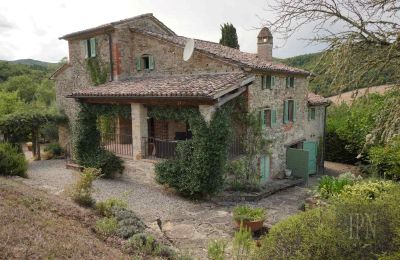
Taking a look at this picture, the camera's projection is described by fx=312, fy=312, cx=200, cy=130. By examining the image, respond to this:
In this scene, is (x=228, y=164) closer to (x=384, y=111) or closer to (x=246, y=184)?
(x=246, y=184)

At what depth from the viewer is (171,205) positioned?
35.2 ft

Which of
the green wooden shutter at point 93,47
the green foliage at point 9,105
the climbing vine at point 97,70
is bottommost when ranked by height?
the green foliage at point 9,105

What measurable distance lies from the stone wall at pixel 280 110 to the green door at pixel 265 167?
466 mm

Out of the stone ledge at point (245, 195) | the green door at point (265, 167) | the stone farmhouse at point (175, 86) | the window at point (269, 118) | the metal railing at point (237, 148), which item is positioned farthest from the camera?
the green door at point (265, 167)

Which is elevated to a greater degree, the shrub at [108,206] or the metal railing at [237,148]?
the metal railing at [237,148]

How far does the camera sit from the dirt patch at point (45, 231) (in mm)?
4996

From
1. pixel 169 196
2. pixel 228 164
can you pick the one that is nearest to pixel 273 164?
pixel 228 164

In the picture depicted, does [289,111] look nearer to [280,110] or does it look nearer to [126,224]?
[280,110]

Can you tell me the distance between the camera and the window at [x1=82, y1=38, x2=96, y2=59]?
54.1 ft

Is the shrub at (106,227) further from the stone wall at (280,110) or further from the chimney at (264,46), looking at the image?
the chimney at (264,46)

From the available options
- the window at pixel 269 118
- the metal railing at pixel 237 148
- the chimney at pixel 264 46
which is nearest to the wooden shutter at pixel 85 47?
the chimney at pixel 264 46

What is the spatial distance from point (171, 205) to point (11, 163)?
681cm

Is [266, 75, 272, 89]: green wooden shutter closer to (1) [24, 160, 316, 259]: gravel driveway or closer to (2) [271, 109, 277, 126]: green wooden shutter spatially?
(2) [271, 109, 277, 126]: green wooden shutter

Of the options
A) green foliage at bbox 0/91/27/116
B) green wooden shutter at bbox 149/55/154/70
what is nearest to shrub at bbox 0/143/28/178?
green wooden shutter at bbox 149/55/154/70
